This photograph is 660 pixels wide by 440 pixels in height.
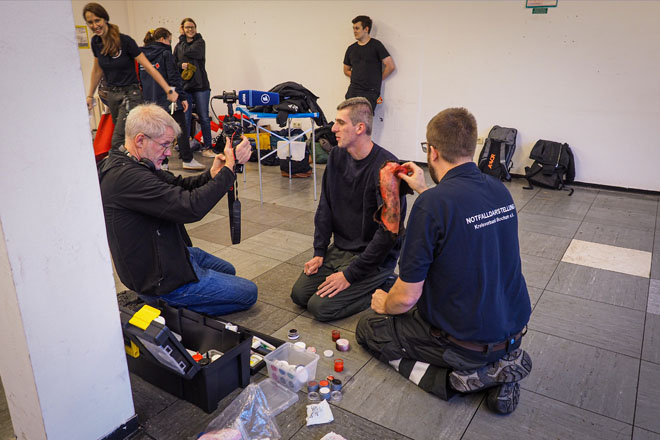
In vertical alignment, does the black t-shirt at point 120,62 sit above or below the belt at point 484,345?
above

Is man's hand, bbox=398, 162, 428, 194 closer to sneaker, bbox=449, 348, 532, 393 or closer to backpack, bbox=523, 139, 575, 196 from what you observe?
sneaker, bbox=449, 348, 532, 393

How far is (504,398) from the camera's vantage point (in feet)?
6.41

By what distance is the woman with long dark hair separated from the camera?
13.6 feet

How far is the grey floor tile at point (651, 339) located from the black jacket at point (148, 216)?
2.21m

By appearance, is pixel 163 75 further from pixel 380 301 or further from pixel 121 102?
pixel 380 301

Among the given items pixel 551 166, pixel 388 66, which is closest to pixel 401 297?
pixel 551 166

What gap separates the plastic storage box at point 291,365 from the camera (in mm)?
2062

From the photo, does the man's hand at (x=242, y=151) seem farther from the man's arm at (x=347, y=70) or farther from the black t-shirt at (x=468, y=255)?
the man's arm at (x=347, y=70)

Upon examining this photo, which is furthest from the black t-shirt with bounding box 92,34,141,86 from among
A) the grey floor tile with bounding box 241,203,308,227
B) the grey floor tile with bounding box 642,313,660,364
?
the grey floor tile with bounding box 642,313,660,364

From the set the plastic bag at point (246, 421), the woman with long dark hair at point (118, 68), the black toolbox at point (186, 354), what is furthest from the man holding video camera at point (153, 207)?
the woman with long dark hair at point (118, 68)

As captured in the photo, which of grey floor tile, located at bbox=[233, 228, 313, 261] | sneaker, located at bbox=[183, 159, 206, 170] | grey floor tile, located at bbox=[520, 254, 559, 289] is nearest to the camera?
grey floor tile, located at bbox=[520, 254, 559, 289]

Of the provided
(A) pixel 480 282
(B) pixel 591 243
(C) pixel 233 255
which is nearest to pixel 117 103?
(C) pixel 233 255

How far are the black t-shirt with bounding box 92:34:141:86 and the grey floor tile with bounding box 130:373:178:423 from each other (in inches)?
124

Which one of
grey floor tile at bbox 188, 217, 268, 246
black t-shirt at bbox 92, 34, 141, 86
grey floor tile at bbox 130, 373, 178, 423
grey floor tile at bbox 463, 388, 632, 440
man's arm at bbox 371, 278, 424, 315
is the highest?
black t-shirt at bbox 92, 34, 141, 86
